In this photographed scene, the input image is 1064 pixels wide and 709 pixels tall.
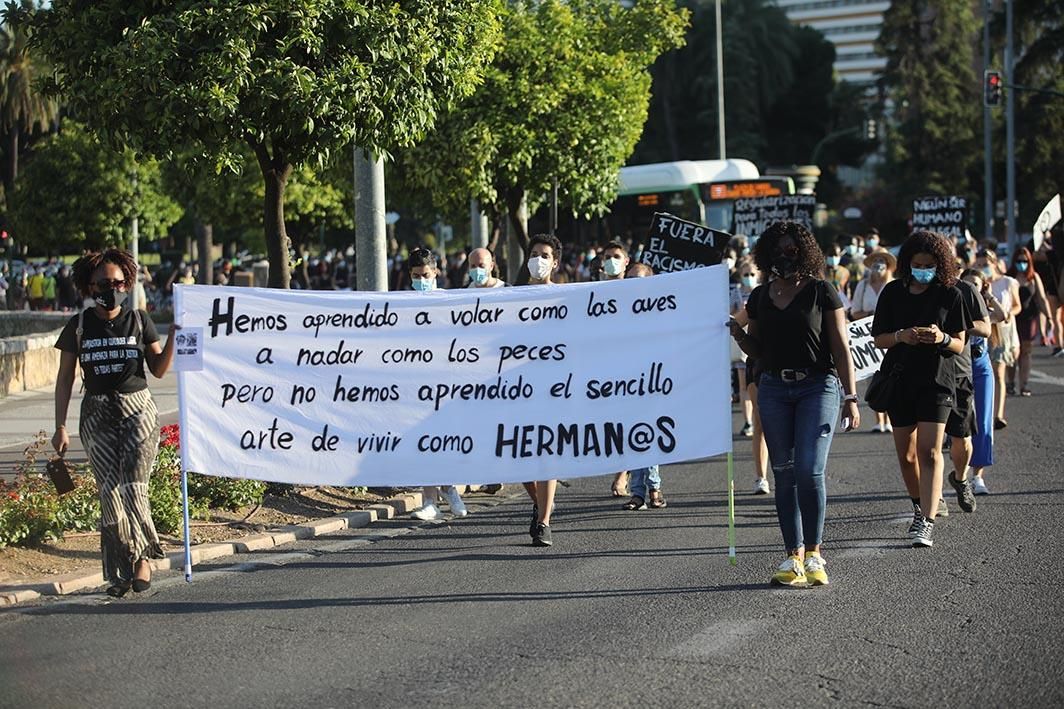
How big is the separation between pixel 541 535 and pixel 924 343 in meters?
2.58

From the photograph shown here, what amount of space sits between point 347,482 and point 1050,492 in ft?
17.4

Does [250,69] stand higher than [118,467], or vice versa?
[250,69]

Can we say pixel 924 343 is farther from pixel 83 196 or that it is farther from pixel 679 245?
pixel 83 196

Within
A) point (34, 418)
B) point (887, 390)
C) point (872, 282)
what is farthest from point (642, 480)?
point (34, 418)

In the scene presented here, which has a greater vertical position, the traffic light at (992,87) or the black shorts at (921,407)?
the traffic light at (992,87)

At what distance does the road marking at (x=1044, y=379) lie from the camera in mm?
19358

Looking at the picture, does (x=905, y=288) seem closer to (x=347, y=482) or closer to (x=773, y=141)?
(x=347, y=482)

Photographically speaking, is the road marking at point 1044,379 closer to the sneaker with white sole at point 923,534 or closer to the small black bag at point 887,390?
the small black bag at point 887,390

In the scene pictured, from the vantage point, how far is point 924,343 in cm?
873

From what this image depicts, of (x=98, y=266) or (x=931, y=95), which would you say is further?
(x=931, y=95)

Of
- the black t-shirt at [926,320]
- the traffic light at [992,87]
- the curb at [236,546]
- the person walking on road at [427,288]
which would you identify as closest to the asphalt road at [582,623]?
the curb at [236,546]

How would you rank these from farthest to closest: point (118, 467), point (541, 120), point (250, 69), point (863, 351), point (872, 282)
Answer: point (541, 120), point (872, 282), point (863, 351), point (250, 69), point (118, 467)

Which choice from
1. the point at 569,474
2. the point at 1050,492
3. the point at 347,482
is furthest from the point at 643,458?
the point at 1050,492

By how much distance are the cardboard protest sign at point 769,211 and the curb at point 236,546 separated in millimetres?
14457
